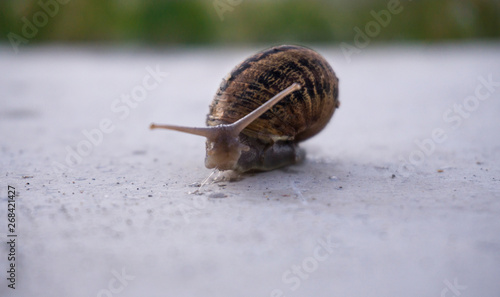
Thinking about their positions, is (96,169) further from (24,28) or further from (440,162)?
(24,28)

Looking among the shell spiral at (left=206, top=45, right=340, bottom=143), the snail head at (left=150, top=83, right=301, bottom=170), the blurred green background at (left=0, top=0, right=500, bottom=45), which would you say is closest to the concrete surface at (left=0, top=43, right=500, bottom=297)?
the snail head at (left=150, top=83, right=301, bottom=170)

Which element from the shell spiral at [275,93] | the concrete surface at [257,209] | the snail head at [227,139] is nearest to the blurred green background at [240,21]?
the concrete surface at [257,209]

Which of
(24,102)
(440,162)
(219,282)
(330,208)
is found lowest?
(219,282)

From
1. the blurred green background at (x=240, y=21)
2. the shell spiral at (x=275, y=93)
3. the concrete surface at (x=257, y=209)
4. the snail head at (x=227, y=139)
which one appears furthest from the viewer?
the blurred green background at (x=240, y=21)

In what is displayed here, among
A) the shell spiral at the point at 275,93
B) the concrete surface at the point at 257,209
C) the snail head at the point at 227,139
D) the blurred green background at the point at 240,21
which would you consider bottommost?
the concrete surface at the point at 257,209

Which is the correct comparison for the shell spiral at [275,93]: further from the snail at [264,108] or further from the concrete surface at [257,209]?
the concrete surface at [257,209]

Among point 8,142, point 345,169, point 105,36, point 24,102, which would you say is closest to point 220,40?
point 105,36

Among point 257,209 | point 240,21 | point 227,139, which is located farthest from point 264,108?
point 240,21
